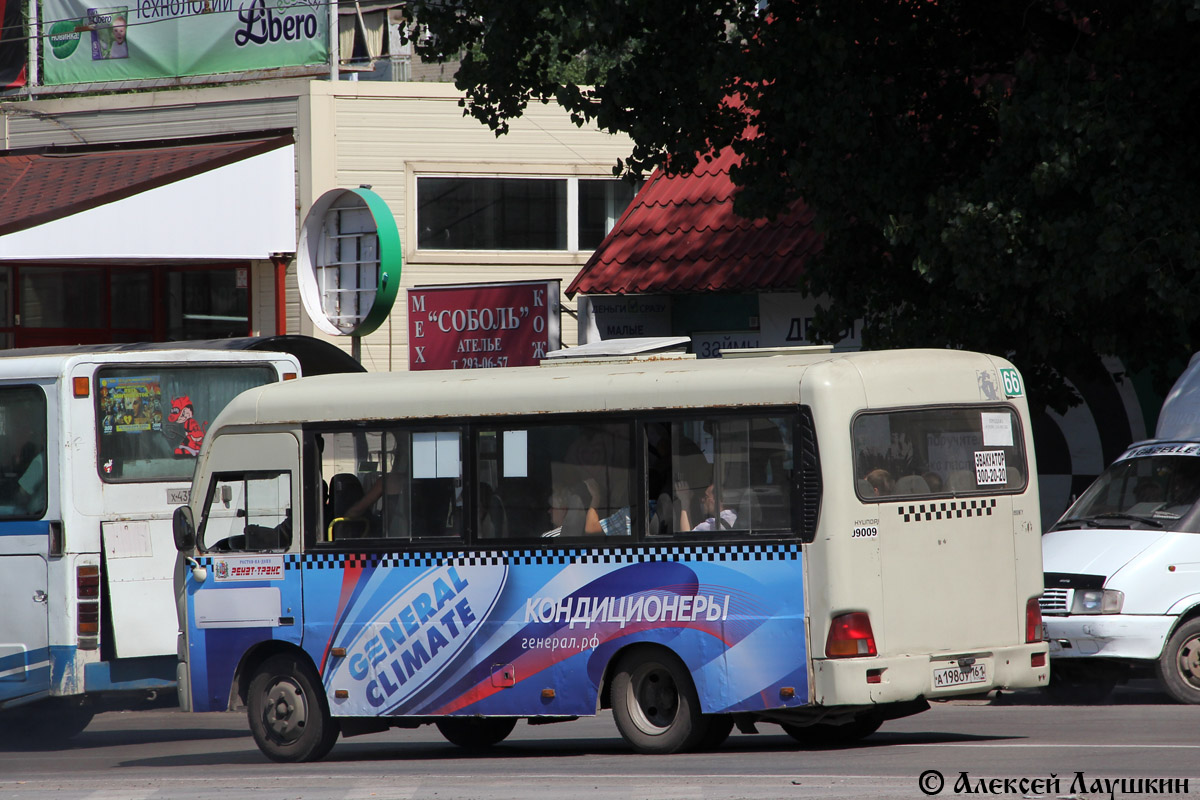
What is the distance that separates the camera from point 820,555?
31.4 ft

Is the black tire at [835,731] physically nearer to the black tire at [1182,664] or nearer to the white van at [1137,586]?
the white van at [1137,586]

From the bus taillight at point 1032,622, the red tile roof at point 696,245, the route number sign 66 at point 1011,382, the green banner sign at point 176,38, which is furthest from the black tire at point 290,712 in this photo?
the green banner sign at point 176,38

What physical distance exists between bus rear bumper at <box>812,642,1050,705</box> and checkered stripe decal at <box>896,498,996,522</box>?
82 cm

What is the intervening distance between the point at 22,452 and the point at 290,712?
3284mm

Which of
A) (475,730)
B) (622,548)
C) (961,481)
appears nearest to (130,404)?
(475,730)

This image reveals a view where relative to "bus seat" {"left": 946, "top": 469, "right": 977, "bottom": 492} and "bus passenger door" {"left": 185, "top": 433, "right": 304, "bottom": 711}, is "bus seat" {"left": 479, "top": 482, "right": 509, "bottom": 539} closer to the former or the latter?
"bus passenger door" {"left": 185, "top": 433, "right": 304, "bottom": 711}

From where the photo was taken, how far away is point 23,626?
12.3 m

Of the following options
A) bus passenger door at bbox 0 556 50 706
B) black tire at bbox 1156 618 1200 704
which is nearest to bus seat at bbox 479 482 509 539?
bus passenger door at bbox 0 556 50 706

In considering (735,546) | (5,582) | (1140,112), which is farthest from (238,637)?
(1140,112)

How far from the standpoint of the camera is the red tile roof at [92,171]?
20375mm

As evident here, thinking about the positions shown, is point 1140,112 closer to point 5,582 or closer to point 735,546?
point 735,546

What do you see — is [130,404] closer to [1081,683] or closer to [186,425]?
[186,425]

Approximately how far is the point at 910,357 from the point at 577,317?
37.5 ft

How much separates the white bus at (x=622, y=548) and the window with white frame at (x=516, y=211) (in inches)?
465
